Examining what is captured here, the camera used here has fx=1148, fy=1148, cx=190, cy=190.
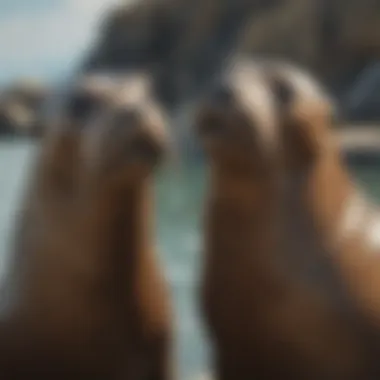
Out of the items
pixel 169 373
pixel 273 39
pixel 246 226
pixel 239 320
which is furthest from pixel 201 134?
pixel 273 39

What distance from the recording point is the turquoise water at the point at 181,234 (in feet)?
6.84

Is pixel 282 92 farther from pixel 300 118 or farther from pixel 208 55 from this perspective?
pixel 208 55

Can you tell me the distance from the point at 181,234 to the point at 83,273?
287cm

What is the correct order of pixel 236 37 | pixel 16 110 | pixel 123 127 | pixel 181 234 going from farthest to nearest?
pixel 16 110 → pixel 236 37 → pixel 181 234 → pixel 123 127

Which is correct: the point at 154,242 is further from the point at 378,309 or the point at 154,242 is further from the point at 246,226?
the point at 378,309

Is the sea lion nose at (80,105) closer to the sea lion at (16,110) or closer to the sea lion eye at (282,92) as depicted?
the sea lion eye at (282,92)

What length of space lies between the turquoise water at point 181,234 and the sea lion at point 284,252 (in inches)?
5.7

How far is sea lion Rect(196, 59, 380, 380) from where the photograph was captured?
62.6 inches

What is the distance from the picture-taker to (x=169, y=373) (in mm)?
1726

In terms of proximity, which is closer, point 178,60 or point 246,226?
point 246,226

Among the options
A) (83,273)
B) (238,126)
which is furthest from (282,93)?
(83,273)

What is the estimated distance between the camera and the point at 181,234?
4.50 metres

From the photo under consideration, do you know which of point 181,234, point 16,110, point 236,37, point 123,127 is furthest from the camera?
point 16,110

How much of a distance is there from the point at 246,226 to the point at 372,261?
0.20 metres
